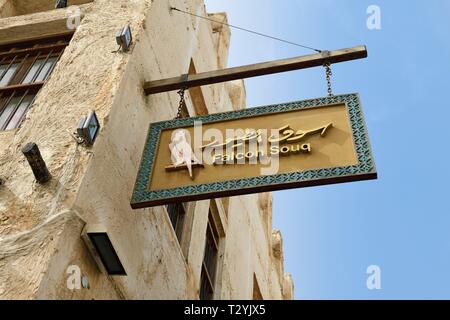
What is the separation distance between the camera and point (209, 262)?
25.6 ft

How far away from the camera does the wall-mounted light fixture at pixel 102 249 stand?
3.61m

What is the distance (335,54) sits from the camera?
4957 millimetres

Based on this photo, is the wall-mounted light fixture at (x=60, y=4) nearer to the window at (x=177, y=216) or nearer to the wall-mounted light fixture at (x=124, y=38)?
the wall-mounted light fixture at (x=124, y=38)

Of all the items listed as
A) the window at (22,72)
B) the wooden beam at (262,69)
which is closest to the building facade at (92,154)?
the window at (22,72)

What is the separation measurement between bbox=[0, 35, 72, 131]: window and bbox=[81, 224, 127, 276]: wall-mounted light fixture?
6.19 ft

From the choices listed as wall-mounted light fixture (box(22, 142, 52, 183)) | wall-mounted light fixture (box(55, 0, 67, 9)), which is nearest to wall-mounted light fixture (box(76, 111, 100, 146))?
wall-mounted light fixture (box(22, 142, 52, 183))

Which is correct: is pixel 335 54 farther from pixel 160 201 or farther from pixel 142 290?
pixel 142 290

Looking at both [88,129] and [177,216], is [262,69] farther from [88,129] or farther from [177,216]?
[177,216]

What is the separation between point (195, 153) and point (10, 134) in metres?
1.77

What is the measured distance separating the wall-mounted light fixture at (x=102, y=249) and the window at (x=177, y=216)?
2311 millimetres

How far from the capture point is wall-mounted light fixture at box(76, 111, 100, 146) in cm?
394

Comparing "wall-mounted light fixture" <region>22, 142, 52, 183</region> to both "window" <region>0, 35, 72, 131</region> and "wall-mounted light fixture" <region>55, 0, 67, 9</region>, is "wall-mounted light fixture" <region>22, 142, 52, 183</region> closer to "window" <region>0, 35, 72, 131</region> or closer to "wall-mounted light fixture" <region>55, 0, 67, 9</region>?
"window" <region>0, 35, 72, 131</region>

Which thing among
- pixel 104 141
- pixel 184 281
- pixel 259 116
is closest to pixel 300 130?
pixel 259 116
